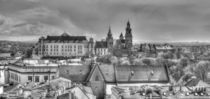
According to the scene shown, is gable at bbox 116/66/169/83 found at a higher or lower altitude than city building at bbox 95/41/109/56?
lower

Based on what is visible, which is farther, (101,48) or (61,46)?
(101,48)

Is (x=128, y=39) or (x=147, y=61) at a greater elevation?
(x=128, y=39)

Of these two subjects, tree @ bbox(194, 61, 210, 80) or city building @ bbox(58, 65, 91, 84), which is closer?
city building @ bbox(58, 65, 91, 84)

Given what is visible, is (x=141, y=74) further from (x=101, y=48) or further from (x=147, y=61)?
(x=101, y=48)

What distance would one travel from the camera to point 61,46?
7303 inches

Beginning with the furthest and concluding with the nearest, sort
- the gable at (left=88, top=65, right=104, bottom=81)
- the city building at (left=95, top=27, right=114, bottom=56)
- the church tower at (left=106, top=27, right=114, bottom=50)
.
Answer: the church tower at (left=106, top=27, right=114, bottom=50), the city building at (left=95, top=27, right=114, bottom=56), the gable at (left=88, top=65, right=104, bottom=81)

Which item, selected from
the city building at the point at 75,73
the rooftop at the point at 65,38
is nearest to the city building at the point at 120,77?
the city building at the point at 75,73

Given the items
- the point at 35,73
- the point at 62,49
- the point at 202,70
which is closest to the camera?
the point at 35,73

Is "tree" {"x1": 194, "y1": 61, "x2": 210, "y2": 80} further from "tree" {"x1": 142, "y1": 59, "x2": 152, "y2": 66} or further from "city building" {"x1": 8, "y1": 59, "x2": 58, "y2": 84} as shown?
"city building" {"x1": 8, "y1": 59, "x2": 58, "y2": 84}

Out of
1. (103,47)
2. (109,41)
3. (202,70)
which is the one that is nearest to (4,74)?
(202,70)

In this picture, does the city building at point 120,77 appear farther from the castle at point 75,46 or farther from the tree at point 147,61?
the castle at point 75,46

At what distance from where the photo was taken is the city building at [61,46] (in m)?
183

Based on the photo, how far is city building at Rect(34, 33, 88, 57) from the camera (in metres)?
183

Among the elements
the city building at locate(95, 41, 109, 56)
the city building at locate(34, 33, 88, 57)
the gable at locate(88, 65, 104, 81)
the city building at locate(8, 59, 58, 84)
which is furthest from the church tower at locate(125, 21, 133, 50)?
the gable at locate(88, 65, 104, 81)
